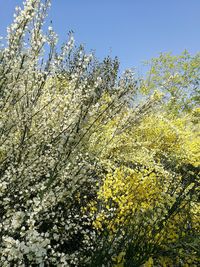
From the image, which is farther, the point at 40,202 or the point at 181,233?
the point at 181,233

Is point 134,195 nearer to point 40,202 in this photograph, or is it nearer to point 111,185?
point 111,185

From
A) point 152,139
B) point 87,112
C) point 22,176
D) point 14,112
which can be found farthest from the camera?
point 152,139

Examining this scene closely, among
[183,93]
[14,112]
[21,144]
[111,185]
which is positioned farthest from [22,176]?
[183,93]

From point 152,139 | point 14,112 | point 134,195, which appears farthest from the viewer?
point 152,139

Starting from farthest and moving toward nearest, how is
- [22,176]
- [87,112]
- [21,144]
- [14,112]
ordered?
[14,112], [21,144], [22,176], [87,112]

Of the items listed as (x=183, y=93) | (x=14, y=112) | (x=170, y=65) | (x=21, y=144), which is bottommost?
(x=21, y=144)

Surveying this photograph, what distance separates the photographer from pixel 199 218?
615 centimetres

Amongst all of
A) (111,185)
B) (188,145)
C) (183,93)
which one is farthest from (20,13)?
(183,93)

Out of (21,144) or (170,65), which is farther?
(170,65)

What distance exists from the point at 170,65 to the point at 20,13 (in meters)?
29.2

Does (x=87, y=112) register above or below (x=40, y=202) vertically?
above

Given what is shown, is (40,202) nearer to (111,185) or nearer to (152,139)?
(111,185)

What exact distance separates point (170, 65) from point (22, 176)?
29654 millimetres

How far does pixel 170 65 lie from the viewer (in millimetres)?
31641
